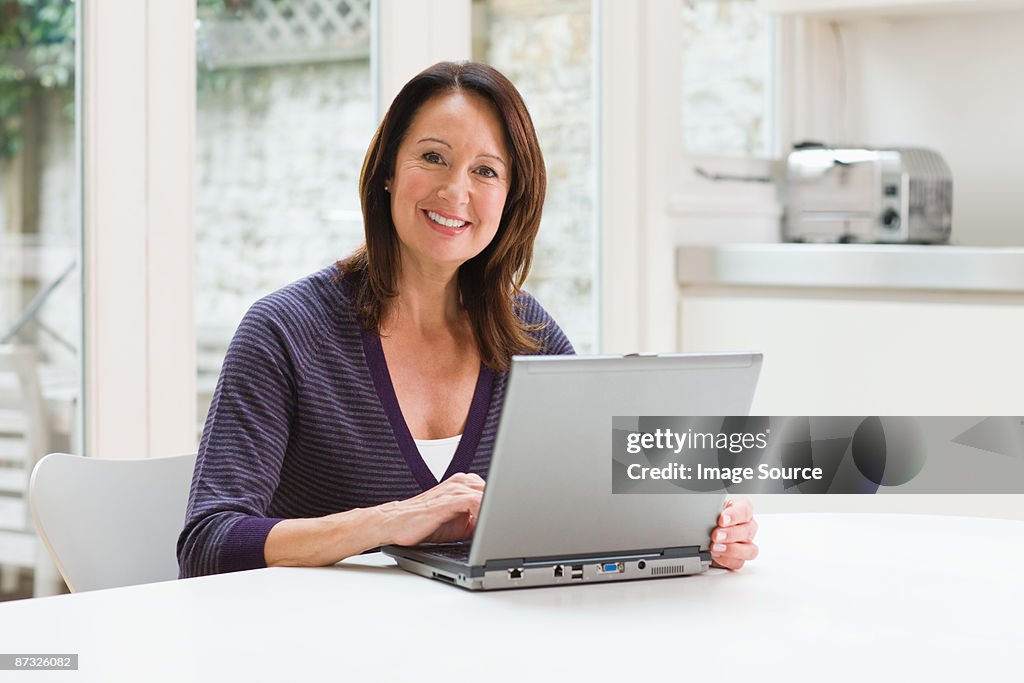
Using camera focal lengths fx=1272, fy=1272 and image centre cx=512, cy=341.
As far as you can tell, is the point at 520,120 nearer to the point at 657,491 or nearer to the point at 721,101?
the point at 657,491

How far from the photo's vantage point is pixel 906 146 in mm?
3555

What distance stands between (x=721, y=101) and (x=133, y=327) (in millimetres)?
1953

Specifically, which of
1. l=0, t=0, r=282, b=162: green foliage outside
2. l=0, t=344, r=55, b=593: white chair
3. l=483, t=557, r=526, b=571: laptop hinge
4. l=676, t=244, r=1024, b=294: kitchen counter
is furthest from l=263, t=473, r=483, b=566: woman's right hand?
l=676, t=244, r=1024, b=294: kitchen counter

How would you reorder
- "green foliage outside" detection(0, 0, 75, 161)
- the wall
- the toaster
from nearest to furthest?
"green foliage outside" detection(0, 0, 75, 161) → the toaster → the wall

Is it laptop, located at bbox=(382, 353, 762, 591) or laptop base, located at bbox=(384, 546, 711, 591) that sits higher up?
laptop, located at bbox=(382, 353, 762, 591)

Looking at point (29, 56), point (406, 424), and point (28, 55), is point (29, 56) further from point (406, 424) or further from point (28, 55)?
point (406, 424)

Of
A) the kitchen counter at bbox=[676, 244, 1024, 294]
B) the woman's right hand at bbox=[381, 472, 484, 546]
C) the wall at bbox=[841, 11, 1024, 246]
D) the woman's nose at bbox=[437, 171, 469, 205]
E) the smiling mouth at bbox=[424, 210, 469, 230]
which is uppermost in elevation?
the wall at bbox=[841, 11, 1024, 246]

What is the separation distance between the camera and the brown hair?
1690mm

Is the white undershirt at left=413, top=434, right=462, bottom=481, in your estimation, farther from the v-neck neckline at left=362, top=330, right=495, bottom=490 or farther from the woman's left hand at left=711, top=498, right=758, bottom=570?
the woman's left hand at left=711, top=498, right=758, bottom=570

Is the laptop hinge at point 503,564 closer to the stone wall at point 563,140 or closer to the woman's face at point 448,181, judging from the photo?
the woman's face at point 448,181

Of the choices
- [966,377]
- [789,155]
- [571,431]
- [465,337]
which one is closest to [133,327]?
[465,337]

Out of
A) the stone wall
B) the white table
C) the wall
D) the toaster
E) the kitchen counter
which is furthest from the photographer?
the wall

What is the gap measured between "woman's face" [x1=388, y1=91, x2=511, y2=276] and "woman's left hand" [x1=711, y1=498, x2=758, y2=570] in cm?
57

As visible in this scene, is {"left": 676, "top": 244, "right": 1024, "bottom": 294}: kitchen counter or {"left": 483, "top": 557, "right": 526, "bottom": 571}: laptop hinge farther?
{"left": 676, "top": 244, "right": 1024, "bottom": 294}: kitchen counter
